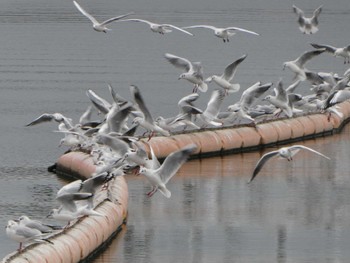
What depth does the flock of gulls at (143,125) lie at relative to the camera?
Result: 1983cm

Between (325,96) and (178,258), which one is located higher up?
(325,96)

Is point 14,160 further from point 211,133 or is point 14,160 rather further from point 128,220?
point 128,220

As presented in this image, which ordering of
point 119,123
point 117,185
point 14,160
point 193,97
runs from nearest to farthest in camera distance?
point 117,185 → point 119,123 → point 193,97 → point 14,160

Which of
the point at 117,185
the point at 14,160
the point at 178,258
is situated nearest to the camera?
the point at 178,258

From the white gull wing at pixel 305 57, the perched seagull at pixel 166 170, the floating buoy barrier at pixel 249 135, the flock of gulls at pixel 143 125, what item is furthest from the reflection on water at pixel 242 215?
the white gull wing at pixel 305 57

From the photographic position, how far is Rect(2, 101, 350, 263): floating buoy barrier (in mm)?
18625

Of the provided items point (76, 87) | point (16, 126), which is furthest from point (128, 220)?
point (76, 87)

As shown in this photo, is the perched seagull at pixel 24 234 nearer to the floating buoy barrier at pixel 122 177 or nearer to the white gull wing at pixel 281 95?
the floating buoy barrier at pixel 122 177

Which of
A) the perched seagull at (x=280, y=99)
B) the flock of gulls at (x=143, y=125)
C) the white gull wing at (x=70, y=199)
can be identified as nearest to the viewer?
the white gull wing at (x=70, y=199)

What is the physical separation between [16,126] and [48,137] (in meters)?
2.53

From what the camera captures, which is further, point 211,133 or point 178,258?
point 211,133

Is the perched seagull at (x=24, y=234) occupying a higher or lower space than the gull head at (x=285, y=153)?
lower

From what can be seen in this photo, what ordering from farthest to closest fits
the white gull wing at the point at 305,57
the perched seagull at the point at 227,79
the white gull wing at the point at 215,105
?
the white gull wing at the point at 305,57, the white gull wing at the point at 215,105, the perched seagull at the point at 227,79

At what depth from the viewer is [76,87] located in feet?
165
